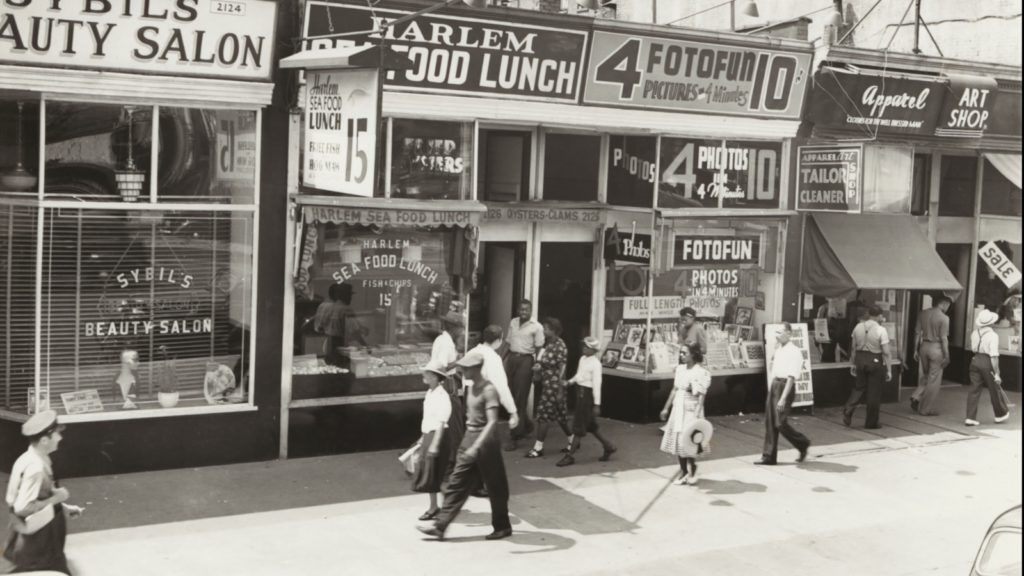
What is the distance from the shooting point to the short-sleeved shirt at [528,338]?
1414cm

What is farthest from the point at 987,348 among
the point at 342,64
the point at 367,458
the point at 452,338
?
the point at 342,64

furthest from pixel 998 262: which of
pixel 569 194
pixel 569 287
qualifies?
pixel 569 194

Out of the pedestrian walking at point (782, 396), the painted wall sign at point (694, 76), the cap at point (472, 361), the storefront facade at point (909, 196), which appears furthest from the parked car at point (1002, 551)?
the storefront facade at point (909, 196)

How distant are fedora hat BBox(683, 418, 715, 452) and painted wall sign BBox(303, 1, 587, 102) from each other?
4.55 m

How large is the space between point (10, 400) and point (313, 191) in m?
3.88

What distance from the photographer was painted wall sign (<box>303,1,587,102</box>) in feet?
40.9

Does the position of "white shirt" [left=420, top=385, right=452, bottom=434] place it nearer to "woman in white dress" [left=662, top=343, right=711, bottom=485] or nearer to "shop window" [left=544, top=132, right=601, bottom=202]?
"woman in white dress" [left=662, top=343, right=711, bottom=485]

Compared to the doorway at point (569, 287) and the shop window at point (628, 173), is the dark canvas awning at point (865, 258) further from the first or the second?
the doorway at point (569, 287)

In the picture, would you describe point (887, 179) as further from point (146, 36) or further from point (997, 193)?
point (146, 36)

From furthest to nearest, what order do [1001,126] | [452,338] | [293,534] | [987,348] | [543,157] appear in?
[1001,126], [987,348], [543,157], [452,338], [293,534]

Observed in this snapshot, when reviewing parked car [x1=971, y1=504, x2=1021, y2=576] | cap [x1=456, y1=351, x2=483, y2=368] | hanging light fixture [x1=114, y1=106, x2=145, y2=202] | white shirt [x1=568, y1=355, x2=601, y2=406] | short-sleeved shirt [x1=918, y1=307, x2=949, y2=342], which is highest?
hanging light fixture [x1=114, y1=106, x2=145, y2=202]

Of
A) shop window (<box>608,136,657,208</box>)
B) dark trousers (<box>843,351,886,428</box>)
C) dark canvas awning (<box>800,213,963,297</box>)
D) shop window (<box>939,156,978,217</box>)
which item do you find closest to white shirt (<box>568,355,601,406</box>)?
shop window (<box>608,136,657,208</box>)

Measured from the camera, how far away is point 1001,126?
18.3m

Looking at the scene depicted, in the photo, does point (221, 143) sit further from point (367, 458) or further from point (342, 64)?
point (367, 458)
